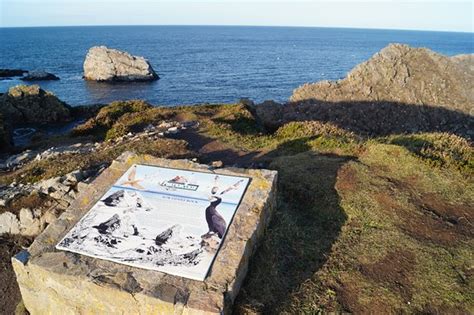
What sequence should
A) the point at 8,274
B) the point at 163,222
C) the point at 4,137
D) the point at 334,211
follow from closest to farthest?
1. the point at 163,222
2. the point at 8,274
3. the point at 334,211
4. the point at 4,137

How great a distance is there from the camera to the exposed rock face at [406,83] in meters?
39.2

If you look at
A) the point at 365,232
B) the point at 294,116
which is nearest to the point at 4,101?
the point at 294,116

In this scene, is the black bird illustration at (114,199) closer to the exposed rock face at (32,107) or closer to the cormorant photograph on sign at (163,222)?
the cormorant photograph on sign at (163,222)

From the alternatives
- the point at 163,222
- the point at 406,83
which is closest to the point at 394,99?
the point at 406,83

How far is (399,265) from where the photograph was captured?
25.5 ft

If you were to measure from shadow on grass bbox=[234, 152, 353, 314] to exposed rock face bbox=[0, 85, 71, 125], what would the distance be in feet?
111

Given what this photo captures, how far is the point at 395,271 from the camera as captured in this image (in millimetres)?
7609

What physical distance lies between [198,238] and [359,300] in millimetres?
3252

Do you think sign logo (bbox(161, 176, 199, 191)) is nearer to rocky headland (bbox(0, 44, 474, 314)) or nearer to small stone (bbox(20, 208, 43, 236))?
rocky headland (bbox(0, 44, 474, 314))

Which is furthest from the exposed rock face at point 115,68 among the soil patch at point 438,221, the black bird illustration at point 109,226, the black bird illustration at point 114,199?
the black bird illustration at point 109,226

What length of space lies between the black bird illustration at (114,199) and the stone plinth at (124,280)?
0.44 metres

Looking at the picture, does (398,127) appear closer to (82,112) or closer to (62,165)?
(62,165)

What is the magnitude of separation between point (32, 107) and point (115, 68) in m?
42.0

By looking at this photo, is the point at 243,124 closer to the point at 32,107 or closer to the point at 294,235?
the point at 294,235
